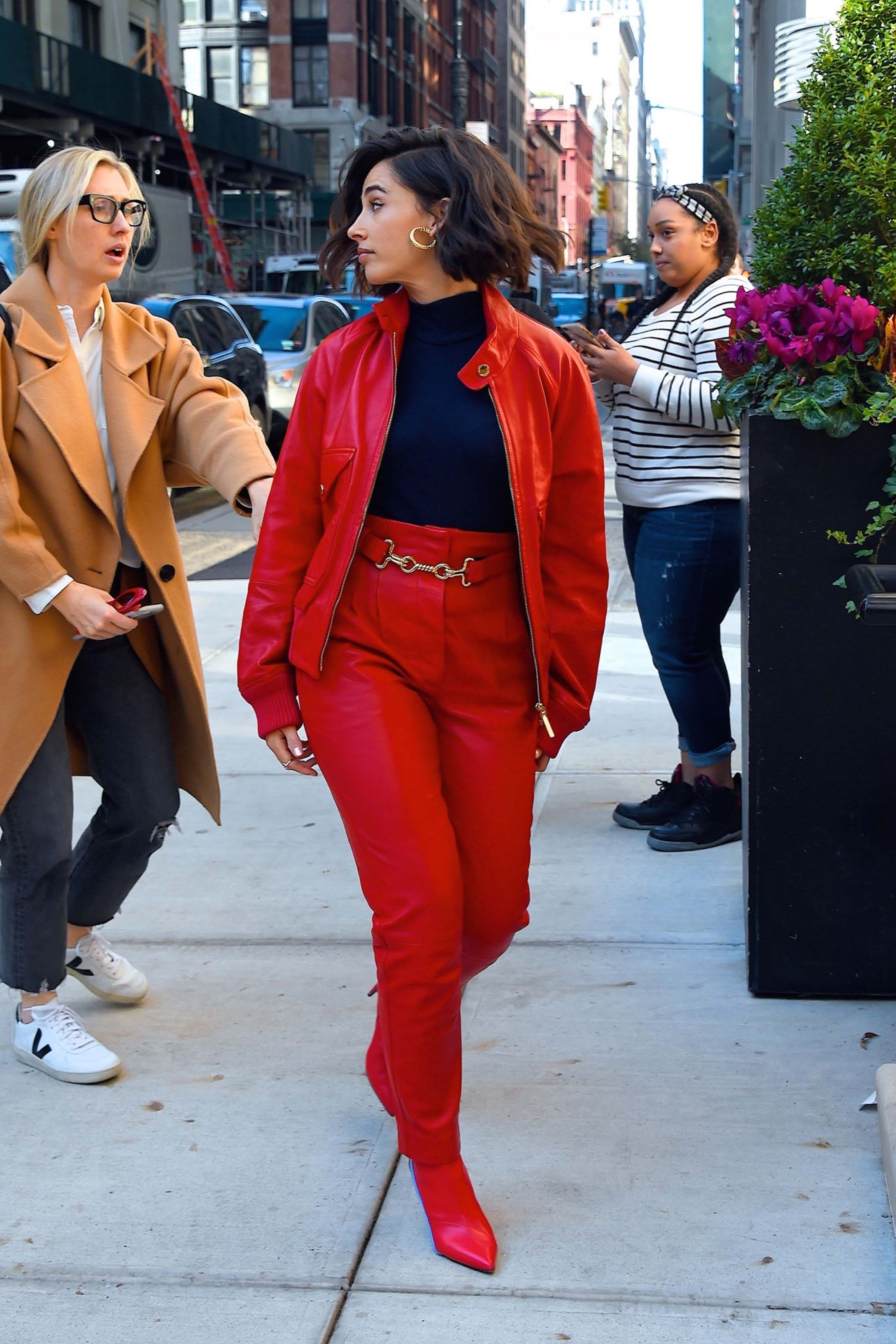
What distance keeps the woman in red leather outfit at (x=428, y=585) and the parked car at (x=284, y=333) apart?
45.8 feet

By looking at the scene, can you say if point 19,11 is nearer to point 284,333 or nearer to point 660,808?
point 284,333

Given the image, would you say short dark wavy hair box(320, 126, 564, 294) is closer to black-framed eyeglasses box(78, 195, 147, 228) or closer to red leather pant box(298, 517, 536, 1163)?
red leather pant box(298, 517, 536, 1163)

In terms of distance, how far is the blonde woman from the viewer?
124 inches

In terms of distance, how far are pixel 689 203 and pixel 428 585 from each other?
7.84ft

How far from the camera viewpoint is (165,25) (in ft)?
148

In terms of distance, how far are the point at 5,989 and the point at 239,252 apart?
143 feet

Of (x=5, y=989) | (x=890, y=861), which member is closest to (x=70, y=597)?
(x=5, y=989)

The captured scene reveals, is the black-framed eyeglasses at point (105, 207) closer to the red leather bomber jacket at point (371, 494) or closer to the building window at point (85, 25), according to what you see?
the red leather bomber jacket at point (371, 494)

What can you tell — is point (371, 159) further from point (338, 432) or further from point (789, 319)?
point (789, 319)

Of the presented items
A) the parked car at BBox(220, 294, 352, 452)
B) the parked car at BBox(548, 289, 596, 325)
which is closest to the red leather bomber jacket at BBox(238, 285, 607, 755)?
the parked car at BBox(220, 294, 352, 452)

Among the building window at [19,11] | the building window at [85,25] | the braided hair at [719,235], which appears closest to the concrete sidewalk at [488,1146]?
the braided hair at [719,235]

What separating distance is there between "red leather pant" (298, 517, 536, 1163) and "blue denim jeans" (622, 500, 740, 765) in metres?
1.90

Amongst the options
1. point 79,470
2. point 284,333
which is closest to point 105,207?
point 79,470

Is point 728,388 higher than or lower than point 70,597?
higher
